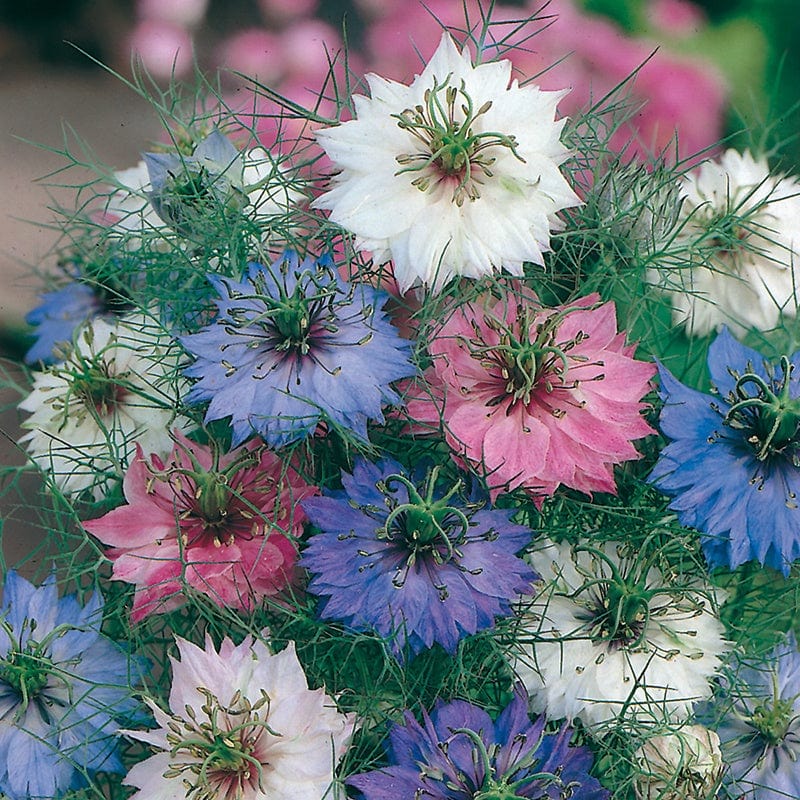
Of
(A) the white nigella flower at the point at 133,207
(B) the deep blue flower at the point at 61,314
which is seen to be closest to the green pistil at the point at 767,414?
(A) the white nigella flower at the point at 133,207

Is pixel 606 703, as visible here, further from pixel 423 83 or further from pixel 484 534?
pixel 423 83

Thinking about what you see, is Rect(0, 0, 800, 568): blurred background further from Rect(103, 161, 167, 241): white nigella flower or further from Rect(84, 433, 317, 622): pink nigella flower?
Rect(84, 433, 317, 622): pink nigella flower

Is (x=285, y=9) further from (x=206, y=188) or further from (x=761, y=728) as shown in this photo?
(x=761, y=728)

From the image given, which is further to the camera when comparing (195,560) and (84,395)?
(84,395)

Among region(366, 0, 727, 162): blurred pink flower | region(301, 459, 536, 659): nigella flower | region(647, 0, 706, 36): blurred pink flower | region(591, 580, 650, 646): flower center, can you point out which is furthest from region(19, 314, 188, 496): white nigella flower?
region(647, 0, 706, 36): blurred pink flower

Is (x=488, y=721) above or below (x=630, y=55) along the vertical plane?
below

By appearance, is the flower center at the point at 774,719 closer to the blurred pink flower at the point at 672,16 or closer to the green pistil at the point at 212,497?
the green pistil at the point at 212,497

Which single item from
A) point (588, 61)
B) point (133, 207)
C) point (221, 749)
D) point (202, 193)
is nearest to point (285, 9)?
point (588, 61)

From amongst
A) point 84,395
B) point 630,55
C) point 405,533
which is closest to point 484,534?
point 405,533
